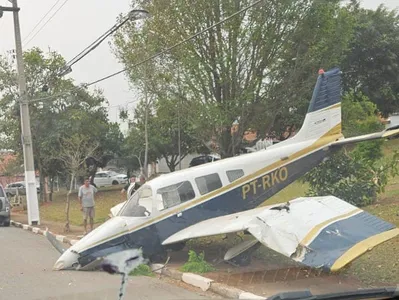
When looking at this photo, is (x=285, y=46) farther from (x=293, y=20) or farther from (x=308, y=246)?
(x=308, y=246)

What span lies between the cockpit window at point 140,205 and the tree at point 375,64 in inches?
1109

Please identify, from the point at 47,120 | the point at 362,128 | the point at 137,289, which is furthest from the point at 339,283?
the point at 47,120

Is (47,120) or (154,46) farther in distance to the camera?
(47,120)

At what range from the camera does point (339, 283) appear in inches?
326

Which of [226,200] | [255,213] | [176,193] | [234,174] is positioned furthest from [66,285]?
[234,174]

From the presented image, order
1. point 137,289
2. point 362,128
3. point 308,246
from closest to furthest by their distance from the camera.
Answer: point 308,246, point 137,289, point 362,128

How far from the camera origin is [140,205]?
1148cm

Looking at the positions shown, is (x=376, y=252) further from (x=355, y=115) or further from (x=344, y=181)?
(x=355, y=115)

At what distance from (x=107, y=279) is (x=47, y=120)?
1081 inches

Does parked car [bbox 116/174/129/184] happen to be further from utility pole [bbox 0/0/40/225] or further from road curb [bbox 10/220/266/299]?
road curb [bbox 10/220/266/299]

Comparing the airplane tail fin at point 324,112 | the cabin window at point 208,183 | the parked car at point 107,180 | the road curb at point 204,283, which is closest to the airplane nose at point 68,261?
the road curb at point 204,283

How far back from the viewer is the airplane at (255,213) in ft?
27.3

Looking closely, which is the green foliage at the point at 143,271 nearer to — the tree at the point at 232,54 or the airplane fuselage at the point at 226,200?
the airplane fuselage at the point at 226,200

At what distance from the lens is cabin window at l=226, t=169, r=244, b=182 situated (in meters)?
12.2
